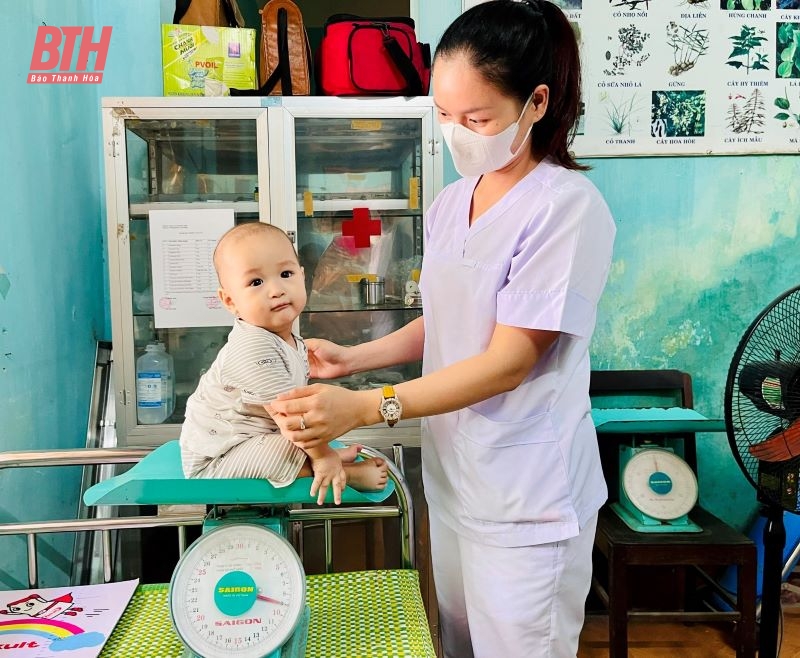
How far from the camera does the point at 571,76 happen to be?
113cm

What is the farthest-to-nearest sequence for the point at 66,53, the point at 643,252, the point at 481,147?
the point at 643,252
the point at 66,53
the point at 481,147

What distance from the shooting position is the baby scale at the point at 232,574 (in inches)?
35.7

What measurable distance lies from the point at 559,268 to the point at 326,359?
0.53 m

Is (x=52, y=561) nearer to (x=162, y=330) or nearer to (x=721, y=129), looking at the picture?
(x=162, y=330)

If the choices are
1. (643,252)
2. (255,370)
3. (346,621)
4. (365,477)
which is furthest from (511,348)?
(643,252)

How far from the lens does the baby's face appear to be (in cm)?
111

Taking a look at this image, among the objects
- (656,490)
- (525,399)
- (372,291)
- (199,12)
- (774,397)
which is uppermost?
(199,12)

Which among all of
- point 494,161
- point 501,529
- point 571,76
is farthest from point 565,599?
point 571,76

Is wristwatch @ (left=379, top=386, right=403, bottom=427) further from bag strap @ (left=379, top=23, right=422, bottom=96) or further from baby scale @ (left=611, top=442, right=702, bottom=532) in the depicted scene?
bag strap @ (left=379, top=23, right=422, bottom=96)

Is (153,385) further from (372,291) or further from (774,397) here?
(774,397)

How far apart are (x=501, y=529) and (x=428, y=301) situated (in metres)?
0.44

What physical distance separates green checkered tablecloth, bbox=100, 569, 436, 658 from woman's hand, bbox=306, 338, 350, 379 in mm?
391

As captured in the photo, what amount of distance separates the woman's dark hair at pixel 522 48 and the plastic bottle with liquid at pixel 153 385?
158cm

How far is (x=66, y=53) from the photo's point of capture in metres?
2.17
